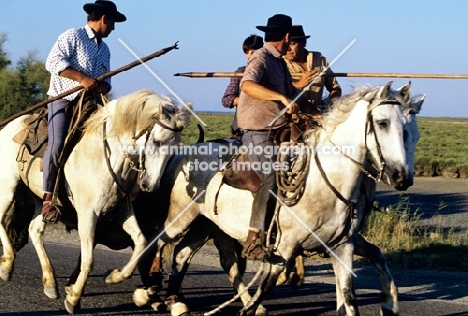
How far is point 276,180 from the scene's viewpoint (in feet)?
24.6

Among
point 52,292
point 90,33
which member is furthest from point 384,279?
point 90,33

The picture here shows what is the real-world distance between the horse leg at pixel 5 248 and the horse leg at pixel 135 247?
1.28 metres

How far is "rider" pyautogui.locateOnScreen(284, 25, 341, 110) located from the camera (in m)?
9.27

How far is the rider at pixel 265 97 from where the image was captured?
7586 millimetres

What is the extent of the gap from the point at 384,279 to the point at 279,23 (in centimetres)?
268

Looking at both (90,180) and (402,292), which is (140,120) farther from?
(402,292)

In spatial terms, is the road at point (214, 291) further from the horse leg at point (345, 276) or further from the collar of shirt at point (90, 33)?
the collar of shirt at point (90, 33)

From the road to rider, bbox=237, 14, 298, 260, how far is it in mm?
1843

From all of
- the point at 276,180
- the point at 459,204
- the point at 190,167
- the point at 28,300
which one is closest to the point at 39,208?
the point at 28,300

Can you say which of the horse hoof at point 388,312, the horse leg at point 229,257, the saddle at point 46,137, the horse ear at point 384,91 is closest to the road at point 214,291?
the horse leg at point 229,257

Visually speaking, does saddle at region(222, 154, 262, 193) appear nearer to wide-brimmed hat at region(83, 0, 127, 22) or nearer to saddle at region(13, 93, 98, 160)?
saddle at region(13, 93, 98, 160)

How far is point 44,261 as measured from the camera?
8445 millimetres

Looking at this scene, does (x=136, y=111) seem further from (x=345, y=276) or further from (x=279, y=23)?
(x=345, y=276)

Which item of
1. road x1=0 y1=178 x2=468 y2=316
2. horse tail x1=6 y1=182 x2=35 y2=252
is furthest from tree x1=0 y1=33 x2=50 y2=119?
horse tail x1=6 y1=182 x2=35 y2=252
